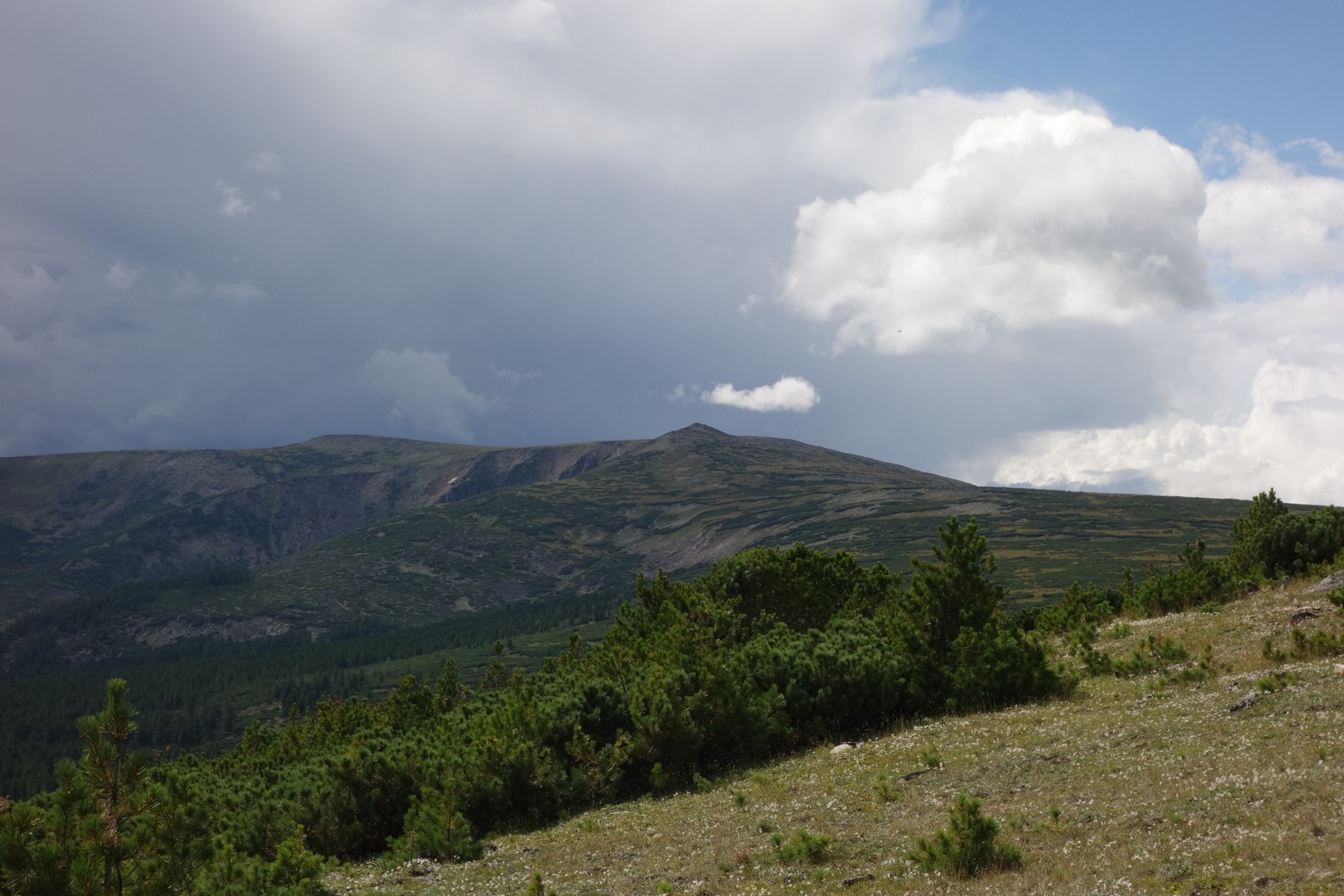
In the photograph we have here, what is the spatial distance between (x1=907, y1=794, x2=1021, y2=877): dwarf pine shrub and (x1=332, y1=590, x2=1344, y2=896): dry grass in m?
0.37

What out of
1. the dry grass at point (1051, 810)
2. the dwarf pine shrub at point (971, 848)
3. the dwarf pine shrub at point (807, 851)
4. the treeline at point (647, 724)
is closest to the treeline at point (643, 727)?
the treeline at point (647, 724)

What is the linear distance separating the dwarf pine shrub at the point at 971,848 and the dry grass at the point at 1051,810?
0.37 metres

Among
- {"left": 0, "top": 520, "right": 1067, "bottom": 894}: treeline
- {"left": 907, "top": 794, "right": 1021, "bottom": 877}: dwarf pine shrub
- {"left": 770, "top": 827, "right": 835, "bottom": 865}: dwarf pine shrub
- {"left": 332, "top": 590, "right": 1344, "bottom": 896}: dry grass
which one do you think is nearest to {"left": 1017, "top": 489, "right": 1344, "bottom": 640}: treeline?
{"left": 0, "top": 520, "right": 1067, "bottom": 894}: treeline

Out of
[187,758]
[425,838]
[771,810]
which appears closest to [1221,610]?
[771,810]

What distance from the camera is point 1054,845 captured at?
16375mm

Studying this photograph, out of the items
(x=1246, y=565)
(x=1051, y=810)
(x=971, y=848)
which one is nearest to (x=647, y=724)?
(x=1051, y=810)

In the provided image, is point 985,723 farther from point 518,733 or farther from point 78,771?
point 78,771

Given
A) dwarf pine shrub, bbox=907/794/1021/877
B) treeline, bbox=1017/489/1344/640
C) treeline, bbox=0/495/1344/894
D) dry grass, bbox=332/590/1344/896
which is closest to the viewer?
dry grass, bbox=332/590/1344/896

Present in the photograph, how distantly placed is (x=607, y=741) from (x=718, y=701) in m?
5.03

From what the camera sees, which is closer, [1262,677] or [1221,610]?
[1262,677]

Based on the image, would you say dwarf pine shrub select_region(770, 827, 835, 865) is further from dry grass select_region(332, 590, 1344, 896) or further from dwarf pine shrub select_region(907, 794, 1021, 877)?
dwarf pine shrub select_region(907, 794, 1021, 877)

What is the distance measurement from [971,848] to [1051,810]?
2907mm

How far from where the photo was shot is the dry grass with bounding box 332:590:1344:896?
14.5m

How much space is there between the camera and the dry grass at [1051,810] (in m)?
14.5
